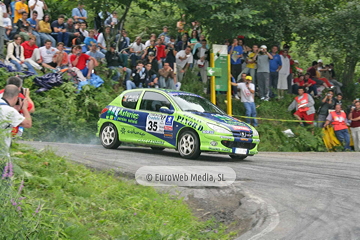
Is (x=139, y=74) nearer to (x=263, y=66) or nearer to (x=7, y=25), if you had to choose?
(x=7, y=25)

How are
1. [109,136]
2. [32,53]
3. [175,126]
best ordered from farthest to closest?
[32,53], [109,136], [175,126]

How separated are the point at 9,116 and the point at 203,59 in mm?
16247

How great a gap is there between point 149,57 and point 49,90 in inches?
159

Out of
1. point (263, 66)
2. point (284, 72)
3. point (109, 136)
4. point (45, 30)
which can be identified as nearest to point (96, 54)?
point (45, 30)

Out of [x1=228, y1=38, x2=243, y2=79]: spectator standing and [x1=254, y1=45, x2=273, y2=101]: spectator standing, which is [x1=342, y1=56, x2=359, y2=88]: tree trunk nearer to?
[x1=254, y1=45, x2=273, y2=101]: spectator standing

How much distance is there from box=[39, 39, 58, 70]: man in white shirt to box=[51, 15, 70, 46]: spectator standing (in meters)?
1.60

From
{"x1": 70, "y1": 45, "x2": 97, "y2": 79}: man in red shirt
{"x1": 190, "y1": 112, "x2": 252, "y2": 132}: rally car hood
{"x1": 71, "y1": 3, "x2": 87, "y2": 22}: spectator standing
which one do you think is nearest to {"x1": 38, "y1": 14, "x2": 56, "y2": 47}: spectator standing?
{"x1": 70, "y1": 45, "x2": 97, "y2": 79}: man in red shirt

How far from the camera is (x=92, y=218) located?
7484mm

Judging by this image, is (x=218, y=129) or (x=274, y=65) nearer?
(x=218, y=129)

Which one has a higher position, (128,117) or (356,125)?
(128,117)

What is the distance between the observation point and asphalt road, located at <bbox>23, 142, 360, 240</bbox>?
798 centimetres

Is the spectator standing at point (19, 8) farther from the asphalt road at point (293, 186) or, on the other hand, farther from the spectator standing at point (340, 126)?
the spectator standing at point (340, 126)

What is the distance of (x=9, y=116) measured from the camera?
277 inches

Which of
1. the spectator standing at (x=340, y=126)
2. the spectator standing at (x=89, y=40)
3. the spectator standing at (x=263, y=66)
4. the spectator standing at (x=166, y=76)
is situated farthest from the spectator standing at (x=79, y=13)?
the spectator standing at (x=340, y=126)
